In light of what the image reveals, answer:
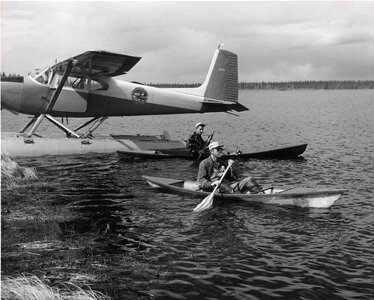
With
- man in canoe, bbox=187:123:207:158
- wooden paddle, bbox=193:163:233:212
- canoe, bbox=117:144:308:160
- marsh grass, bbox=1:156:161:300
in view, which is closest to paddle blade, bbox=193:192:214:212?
wooden paddle, bbox=193:163:233:212

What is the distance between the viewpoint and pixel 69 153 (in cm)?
1828

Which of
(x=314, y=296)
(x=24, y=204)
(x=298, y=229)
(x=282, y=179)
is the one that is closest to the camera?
(x=314, y=296)

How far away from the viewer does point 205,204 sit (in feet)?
34.3

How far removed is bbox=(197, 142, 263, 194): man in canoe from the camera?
36.7 ft

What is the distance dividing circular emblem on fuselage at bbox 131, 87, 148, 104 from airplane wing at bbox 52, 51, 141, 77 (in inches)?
44.9

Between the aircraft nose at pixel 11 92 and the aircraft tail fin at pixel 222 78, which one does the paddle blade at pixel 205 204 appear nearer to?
the aircraft nose at pixel 11 92

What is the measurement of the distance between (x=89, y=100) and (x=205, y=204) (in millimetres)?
10574

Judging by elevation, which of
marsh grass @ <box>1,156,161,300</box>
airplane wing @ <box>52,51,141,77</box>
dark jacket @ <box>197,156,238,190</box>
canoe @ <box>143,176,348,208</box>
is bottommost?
marsh grass @ <box>1,156,161,300</box>

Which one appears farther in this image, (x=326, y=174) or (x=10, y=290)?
(x=326, y=174)

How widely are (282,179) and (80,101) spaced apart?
9504mm

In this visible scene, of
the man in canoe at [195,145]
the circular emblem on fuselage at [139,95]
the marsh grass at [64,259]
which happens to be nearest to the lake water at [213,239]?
the marsh grass at [64,259]

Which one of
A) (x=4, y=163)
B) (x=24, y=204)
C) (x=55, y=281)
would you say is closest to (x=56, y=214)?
(x=24, y=204)

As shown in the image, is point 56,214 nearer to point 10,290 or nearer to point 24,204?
point 24,204

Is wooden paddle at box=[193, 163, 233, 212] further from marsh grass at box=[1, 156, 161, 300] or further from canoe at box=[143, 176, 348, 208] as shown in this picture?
marsh grass at box=[1, 156, 161, 300]
